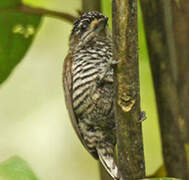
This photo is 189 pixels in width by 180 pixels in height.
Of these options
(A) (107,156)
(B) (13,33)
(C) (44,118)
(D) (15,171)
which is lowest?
(A) (107,156)

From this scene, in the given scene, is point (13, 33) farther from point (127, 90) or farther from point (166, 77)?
point (127, 90)

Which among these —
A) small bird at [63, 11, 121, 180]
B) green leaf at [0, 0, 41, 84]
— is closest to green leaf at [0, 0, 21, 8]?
green leaf at [0, 0, 41, 84]

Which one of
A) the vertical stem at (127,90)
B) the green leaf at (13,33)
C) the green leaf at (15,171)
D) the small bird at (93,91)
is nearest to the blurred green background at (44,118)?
the small bird at (93,91)

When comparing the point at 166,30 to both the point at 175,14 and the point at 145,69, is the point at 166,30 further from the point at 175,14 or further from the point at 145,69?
the point at 145,69

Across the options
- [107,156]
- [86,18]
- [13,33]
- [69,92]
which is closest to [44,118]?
[69,92]

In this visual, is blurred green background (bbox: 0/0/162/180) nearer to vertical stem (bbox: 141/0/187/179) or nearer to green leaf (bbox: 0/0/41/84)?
green leaf (bbox: 0/0/41/84)

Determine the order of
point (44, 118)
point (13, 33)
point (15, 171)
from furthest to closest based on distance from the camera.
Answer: point (44, 118), point (13, 33), point (15, 171)
